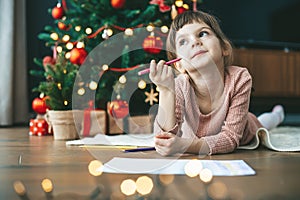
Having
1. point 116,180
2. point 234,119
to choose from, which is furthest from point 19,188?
point 234,119

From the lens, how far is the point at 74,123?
1.75 metres

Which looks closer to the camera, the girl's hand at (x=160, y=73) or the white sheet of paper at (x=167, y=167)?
the white sheet of paper at (x=167, y=167)

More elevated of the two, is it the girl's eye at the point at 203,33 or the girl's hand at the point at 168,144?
the girl's eye at the point at 203,33

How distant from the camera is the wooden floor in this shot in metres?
0.76

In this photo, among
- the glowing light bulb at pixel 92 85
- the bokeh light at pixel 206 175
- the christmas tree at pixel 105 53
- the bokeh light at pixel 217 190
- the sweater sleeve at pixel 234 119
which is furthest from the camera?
the glowing light bulb at pixel 92 85

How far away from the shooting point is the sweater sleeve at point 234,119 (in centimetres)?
120

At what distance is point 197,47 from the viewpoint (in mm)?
1208

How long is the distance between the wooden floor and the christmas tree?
0.60 metres

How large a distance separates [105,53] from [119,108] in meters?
0.32

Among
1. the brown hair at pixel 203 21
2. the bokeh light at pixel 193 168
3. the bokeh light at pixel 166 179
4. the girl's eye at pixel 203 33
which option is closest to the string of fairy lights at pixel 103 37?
the brown hair at pixel 203 21

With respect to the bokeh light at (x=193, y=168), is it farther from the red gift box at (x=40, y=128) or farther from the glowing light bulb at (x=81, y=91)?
the red gift box at (x=40, y=128)

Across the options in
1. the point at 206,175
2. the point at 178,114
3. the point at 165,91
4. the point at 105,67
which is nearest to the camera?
the point at 206,175

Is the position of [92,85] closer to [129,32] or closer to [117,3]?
[129,32]

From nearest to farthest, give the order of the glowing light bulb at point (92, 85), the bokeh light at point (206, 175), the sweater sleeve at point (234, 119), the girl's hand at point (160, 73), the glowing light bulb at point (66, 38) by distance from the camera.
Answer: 1. the bokeh light at point (206, 175)
2. the girl's hand at point (160, 73)
3. the sweater sleeve at point (234, 119)
4. the glowing light bulb at point (92, 85)
5. the glowing light bulb at point (66, 38)
